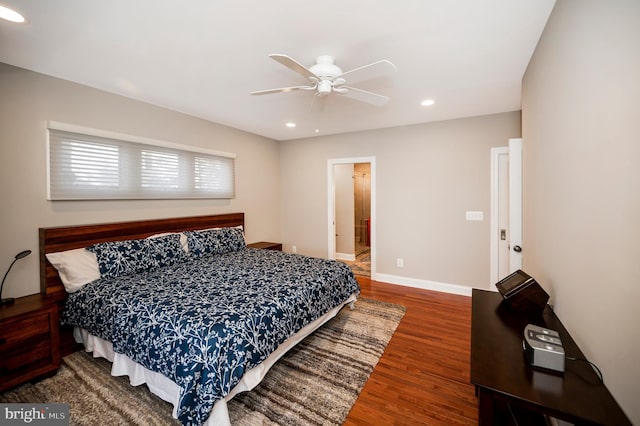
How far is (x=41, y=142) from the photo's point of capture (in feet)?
8.00

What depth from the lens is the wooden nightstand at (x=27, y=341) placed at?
6.25 feet

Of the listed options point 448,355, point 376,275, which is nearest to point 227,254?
point 376,275

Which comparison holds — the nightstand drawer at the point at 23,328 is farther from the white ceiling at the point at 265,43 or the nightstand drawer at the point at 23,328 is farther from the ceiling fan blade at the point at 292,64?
the ceiling fan blade at the point at 292,64

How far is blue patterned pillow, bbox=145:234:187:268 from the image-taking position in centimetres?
290

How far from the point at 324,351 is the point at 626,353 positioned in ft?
6.69

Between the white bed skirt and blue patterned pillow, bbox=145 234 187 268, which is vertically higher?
blue patterned pillow, bbox=145 234 187 268

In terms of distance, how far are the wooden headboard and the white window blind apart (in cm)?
31

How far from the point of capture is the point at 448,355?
2.43 m

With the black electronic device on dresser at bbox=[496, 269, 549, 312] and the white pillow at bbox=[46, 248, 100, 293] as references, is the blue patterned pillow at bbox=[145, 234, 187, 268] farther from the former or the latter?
the black electronic device on dresser at bbox=[496, 269, 549, 312]

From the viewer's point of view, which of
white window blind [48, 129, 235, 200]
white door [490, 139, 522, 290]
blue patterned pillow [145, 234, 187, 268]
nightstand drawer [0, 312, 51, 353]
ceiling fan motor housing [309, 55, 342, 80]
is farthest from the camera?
white door [490, 139, 522, 290]

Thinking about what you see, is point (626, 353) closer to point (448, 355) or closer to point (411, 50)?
point (448, 355)

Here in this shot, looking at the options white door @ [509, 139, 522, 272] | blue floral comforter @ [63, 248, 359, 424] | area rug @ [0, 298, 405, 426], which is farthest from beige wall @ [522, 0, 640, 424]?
blue floral comforter @ [63, 248, 359, 424]

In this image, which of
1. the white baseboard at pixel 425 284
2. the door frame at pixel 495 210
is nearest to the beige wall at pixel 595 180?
the door frame at pixel 495 210

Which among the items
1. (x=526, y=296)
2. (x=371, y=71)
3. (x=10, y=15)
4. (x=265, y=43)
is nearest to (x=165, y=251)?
(x=10, y=15)
